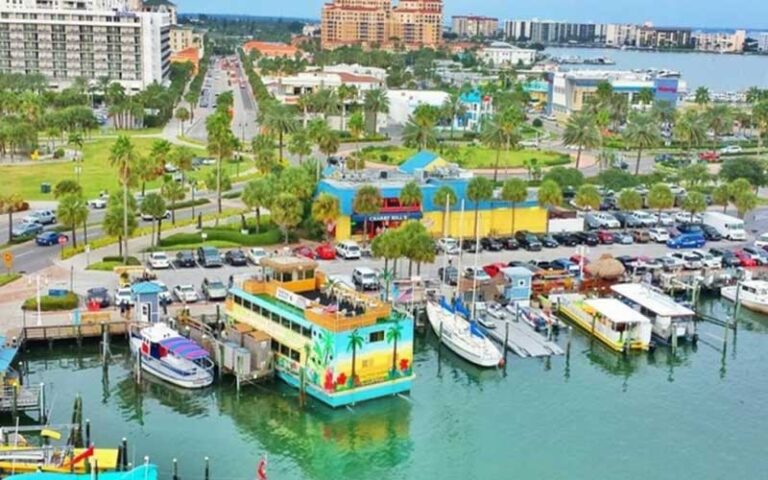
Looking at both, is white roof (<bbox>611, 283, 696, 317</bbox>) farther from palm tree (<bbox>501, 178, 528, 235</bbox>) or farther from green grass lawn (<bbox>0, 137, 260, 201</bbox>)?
green grass lawn (<bbox>0, 137, 260, 201</bbox>)

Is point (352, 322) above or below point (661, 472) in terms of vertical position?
above

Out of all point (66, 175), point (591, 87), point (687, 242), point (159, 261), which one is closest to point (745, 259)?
point (687, 242)

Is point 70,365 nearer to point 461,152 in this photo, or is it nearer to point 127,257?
point 127,257

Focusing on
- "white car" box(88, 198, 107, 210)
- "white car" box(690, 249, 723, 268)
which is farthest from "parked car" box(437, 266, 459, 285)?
"white car" box(88, 198, 107, 210)

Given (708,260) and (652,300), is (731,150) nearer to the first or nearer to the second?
(708,260)

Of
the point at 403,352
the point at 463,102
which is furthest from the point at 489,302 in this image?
the point at 463,102

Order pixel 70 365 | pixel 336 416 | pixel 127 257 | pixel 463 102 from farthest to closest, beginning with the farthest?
pixel 463 102, pixel 127 257, pixel 70 365, pixel 336 416
